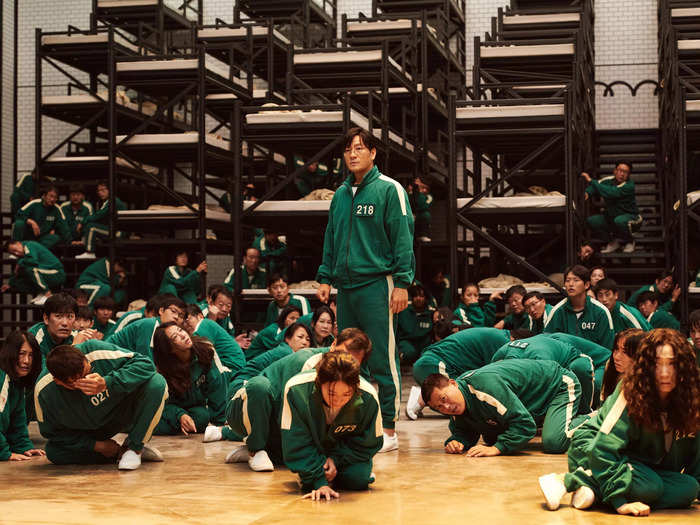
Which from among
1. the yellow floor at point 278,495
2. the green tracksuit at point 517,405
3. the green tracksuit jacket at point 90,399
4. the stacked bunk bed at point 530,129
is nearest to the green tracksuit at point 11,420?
the yellow floor at point 278,495

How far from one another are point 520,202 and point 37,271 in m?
6.76

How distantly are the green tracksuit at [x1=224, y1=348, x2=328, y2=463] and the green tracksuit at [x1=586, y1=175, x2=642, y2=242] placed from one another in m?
8.41

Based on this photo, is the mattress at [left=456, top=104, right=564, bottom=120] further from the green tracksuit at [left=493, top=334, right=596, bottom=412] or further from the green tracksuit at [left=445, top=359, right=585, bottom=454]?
the green tracksuit at [left=445, top=359, right=585, bottom=454]

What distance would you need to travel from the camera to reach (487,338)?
26.7 ft

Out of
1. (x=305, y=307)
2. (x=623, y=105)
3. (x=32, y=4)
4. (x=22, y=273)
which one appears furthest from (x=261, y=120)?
(x=32, y=4)

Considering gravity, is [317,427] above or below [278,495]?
above

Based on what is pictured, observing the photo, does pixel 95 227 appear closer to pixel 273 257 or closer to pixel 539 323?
pixel 273 257

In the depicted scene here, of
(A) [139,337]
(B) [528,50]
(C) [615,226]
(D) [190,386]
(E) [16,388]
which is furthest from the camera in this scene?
(C) [615,226]

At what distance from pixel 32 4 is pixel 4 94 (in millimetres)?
2159

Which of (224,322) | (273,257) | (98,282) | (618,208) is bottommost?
(224,322)

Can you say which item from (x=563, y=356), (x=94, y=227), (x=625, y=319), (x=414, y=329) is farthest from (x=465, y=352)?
(x=94, y=227)

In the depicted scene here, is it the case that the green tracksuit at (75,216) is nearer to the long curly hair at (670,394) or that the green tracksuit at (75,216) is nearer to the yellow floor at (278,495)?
the yellow floor at (278,495)

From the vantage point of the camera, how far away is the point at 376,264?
6359 mm

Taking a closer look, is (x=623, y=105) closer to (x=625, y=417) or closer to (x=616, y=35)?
(x=616, y=35)
